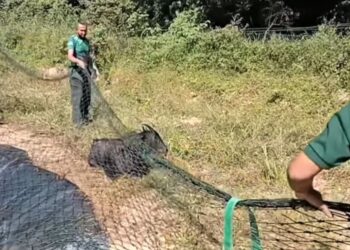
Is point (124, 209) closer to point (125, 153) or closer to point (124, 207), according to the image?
point (124, 207)

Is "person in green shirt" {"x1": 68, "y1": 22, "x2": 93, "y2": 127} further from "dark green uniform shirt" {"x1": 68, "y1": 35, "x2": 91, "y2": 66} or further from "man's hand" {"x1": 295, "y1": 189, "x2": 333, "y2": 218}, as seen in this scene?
"man's hand" {"x1": 295, "y1": 189, "x2": 333, "y2": 218}

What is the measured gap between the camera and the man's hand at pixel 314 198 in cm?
214

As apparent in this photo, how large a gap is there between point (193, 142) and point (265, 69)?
3259 millimetres

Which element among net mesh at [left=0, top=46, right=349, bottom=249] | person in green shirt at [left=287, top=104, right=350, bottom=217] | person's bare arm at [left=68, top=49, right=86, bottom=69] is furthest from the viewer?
person's bare arm at [left=68, top=49, right=86, bottom=69]

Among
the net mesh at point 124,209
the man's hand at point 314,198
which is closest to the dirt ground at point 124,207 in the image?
the net mesh at point 124,209

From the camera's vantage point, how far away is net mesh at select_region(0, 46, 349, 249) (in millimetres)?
3896

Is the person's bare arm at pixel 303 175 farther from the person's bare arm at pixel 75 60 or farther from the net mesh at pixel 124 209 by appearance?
the person's bare arm at pixel 75 60

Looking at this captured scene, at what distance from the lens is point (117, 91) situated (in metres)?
9.77

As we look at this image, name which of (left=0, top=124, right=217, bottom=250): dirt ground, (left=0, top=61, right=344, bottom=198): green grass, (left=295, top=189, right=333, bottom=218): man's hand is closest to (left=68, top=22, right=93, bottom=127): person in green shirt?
(left=0, top=61, right=344, bottom=198): green grass

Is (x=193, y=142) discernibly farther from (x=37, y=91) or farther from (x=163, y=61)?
(x=163, y=61)

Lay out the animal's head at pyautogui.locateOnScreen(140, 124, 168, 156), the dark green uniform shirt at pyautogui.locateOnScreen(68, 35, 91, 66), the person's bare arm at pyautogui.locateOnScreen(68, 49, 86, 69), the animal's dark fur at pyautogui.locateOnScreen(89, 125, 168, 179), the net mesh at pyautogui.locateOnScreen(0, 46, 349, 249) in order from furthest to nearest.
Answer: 1. the dark green uniform shirt at pyautogui.locateOnScreen(68, 35, 91, 66)
2. the person's bare arm at pyautogui.locateOnScreen(68, 49, 86, 69)
3. the animal's head at pyautogui.locateOnScreen(140, 124, 168, 156)
4. the animal's dark fur at pyautogui.locateOnScreen(89, 125, 168, 179)
5. the net mesh at pyautogui.locateOnScreen(0, 46, 349, 249)

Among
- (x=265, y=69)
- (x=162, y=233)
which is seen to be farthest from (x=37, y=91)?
(x=162, y=233)

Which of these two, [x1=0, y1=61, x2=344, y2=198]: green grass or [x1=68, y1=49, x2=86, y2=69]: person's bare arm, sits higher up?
[x1=68, y1=49, x2=86, y2=69]: person's bare arm

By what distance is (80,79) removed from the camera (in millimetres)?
7223
